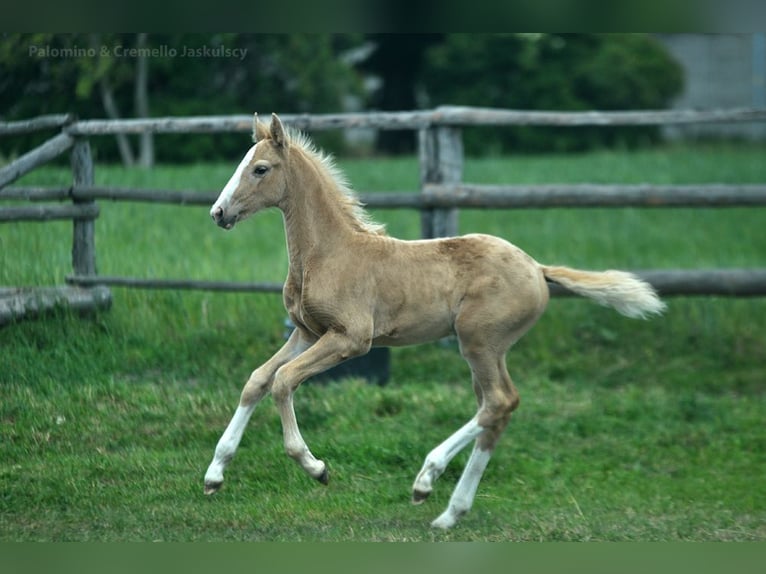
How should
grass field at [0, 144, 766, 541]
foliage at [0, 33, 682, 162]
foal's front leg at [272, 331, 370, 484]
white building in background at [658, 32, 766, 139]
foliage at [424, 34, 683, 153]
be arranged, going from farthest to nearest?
white building in background at [658, 32, 766, 139], foliage at [424, 34, 683, 153], foliage at [0, 33, 682, 162], grass field at [0, 144, 766, 541], foal's front leg at [272, 331, 370, 484]

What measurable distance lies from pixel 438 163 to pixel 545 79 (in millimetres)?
20110

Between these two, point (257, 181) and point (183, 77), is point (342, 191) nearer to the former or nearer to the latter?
point (257, 181)

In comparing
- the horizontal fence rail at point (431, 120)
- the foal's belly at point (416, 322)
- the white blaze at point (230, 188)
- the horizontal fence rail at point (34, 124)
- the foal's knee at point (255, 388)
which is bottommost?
the foal's knee at point (255, 388)

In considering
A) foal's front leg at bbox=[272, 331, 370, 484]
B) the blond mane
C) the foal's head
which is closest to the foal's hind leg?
foal's front leg at bbox=[272, 331, 370, 484]

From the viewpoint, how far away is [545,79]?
28469 millimetres

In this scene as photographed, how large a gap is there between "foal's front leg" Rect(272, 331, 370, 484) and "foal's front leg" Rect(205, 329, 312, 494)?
0.40 ft

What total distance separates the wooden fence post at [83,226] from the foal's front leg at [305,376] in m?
3.57

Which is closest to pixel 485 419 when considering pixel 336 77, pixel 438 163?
pixel 438 163

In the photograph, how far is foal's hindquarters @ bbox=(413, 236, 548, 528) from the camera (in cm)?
569

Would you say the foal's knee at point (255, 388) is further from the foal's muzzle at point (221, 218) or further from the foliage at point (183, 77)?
the foliage at point (183, 77)

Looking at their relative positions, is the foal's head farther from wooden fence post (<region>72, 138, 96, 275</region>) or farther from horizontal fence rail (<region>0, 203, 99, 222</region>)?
wooden fence post (<region>72, 138, 96, 275</region>)

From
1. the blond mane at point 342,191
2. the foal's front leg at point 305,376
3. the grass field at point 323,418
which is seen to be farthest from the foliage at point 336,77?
the foal's front leg at point 305,376

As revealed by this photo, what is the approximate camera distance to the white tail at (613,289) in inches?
230
